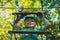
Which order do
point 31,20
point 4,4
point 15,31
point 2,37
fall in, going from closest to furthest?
point 15,31 < point 31,20 < point 2,37 < point 4,4

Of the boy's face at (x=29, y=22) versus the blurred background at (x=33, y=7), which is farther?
the blurred background at (x=33, y=7)

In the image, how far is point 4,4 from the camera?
21.9 feet

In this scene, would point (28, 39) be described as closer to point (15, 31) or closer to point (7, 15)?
point (15, 31)

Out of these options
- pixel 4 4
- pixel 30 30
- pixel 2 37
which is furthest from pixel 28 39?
pixel 4 4

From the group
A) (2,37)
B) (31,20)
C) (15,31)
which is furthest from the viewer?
(2,37)

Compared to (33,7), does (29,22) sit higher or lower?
higher

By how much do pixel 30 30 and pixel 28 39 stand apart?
0.49ft

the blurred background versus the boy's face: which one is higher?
the boy's face

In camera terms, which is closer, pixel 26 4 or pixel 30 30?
pixel 30 30

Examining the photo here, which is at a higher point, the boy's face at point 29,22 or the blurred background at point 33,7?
the boy's face at point 29,22

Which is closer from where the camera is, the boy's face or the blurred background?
the boy's face

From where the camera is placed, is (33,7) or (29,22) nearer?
(29,22)

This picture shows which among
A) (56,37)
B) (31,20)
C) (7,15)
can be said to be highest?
(31,20)

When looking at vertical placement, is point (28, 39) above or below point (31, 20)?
below
